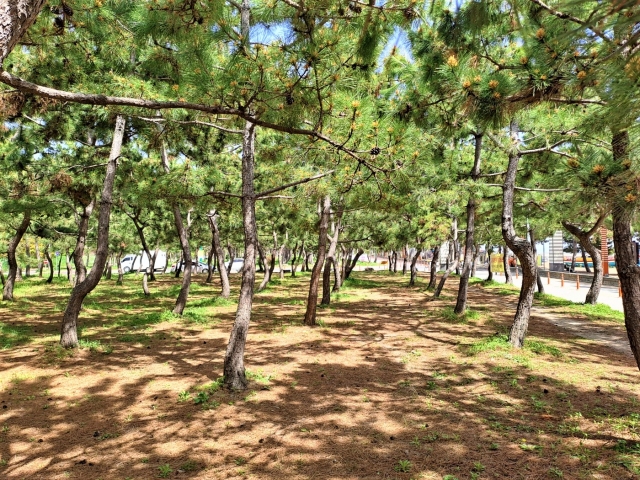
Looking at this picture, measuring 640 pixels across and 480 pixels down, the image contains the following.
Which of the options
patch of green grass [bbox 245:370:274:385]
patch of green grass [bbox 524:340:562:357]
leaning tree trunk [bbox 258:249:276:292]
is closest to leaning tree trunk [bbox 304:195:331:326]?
patch of green grass [bbox 245:370:274:385]

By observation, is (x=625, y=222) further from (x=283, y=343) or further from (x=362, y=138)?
(x=283, y=343)

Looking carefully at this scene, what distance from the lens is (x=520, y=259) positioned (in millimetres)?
7777

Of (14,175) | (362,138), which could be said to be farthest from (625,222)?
(14,175)

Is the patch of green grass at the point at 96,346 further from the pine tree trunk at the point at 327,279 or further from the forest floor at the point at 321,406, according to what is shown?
the pine tree trunk at the point at 327,279

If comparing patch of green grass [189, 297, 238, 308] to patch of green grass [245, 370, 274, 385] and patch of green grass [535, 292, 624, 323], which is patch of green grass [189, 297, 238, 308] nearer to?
patch of green grass [245, 370, 274, 385]

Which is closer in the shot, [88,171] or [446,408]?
[446,408]

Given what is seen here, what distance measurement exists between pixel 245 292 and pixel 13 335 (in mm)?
6715

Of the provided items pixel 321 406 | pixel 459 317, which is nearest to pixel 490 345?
pixel 459 317

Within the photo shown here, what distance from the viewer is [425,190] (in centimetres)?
842

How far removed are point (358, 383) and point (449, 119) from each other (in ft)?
13.2

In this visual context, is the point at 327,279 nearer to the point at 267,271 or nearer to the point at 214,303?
the point at 214,303

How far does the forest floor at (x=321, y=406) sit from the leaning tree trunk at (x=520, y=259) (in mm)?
365

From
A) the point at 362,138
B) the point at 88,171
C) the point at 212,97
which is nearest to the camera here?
the point at 212,97

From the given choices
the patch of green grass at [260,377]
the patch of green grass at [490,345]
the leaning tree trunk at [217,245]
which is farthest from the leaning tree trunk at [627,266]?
the leaning tree trunk at [217,245]
